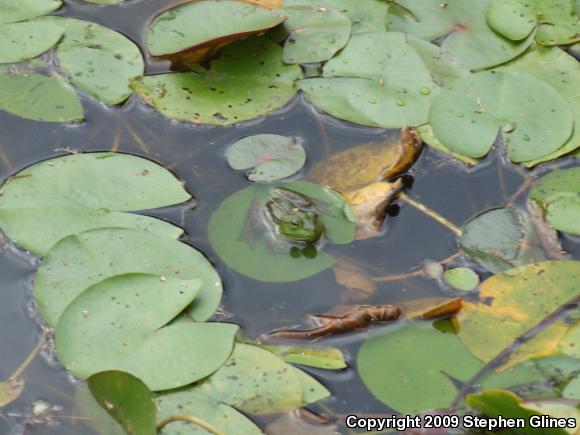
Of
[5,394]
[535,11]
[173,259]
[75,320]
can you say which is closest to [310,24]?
[535,11]

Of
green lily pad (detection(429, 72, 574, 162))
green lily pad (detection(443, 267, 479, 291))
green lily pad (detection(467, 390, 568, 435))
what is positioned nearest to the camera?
green lily pad (detection(467, 390, 568, 435))

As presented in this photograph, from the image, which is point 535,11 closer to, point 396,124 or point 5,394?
point 396,124

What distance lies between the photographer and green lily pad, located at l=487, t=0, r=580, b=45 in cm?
257

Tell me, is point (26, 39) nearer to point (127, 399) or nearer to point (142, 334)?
point (142, 334)

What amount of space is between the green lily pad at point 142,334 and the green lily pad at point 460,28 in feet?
3.62

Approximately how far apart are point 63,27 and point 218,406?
1.28 metres

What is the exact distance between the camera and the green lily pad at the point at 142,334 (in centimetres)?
182

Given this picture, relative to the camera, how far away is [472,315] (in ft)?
6.53

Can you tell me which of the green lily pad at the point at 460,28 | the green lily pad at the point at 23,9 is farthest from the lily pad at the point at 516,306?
the green lily pad at the point at 23,9

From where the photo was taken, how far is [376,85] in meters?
2.41

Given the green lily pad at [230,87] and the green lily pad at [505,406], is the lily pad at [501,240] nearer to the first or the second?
the green lily pad at [505,406]

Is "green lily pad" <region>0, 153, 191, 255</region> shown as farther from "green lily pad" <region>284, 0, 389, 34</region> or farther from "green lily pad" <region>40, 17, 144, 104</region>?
"green lily pad" <region>284, 0, 389, 34</region>

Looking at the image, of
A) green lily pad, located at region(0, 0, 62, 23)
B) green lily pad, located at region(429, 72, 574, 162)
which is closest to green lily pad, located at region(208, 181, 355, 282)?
green lily pad, located at region(429, 72, 574, 162)

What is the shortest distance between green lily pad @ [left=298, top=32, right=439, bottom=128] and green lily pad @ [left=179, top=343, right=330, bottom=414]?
79 centimetres
